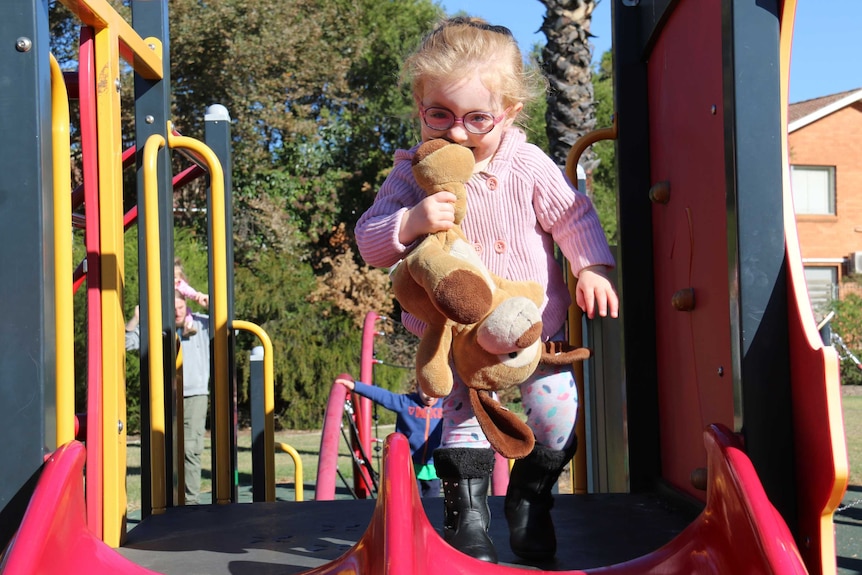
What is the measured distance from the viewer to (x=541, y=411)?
7.00 ft

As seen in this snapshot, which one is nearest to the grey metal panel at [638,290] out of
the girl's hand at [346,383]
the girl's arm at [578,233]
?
the girl's arm at [578,233]

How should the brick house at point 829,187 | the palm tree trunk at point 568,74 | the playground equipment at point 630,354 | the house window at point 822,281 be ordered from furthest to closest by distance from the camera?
1. the brick house at point 829,187
2. the house window at point 822,281
3. the palm tree trunk at point 568,74
4. the playground equipment at point 630,354

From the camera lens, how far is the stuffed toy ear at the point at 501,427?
195 centimetres

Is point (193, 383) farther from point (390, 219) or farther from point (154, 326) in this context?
point (390, 219)

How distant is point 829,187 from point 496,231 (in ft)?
76.7

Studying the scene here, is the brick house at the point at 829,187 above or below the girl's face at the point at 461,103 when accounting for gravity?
above

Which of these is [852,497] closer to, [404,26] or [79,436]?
[79,436]

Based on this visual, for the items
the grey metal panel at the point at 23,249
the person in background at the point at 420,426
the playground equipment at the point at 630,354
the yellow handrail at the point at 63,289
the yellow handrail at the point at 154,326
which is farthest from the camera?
the person in background at the point at 420,426

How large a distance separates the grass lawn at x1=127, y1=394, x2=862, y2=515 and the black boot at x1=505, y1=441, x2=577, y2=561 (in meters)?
4.53

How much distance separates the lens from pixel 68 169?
1845mm

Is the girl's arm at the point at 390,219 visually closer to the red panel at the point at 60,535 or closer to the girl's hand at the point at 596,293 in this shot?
the girl's hand at the point at 596,293

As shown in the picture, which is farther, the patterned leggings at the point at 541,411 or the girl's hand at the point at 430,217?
the patterned leggings at the point at 541,411

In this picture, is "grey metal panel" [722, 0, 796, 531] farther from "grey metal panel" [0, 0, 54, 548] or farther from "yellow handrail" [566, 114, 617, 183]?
"grey metal panel" [0, 0, 54, 548]

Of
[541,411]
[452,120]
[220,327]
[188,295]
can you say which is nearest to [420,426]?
[220,327]
